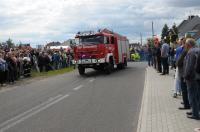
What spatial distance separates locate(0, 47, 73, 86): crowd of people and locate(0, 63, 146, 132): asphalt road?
5.86 meters

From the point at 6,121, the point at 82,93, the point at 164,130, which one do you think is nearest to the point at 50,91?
the point at 82,93

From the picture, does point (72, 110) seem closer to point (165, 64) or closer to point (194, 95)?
point (194, 95)

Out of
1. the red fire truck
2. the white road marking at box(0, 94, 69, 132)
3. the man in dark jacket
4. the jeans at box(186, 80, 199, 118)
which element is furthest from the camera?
the red fire truck

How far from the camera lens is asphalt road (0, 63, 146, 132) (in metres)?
10.6

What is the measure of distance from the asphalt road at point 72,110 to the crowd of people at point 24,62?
586 cm

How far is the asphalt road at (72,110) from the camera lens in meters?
10.6

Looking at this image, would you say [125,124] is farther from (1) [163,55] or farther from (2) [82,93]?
(1) [163,55]

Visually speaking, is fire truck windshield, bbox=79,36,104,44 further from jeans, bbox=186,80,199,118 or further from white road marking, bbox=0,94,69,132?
jeans, bbox=186,80,199,118

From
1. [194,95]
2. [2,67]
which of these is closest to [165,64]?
[2,67]

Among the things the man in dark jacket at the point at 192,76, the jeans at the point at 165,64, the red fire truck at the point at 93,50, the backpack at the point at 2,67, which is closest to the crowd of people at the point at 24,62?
the backpack at the point at 2,67

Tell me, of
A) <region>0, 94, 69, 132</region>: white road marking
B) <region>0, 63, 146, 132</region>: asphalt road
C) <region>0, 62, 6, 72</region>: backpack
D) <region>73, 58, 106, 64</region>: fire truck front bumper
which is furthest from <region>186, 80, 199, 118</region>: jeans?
<region>73, 58, 106, 64</region>: fire truck front bumper

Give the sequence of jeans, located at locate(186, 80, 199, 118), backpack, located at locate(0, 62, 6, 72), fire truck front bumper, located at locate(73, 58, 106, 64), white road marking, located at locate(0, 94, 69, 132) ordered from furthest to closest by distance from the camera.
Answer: fire truck front bumper, located at locate(73, 58, 106, 64)
backpack, located at locate(0, 62, 6, 72)
white road marking, located at locate(0, 94, 69, 132)
jeans, located at locate(186, 80, 199, 118)

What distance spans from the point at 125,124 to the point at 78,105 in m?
3.90

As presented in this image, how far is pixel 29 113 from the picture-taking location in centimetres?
1300
